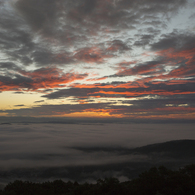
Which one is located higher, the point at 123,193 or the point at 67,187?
the point at 123,193

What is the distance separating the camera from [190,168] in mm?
47750

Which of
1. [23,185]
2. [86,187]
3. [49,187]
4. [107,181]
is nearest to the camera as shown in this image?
[107,181]

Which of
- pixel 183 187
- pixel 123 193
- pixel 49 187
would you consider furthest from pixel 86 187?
pixel 183 187

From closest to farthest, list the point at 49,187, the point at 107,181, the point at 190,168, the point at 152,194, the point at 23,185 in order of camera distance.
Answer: the point at 152,194 → the point at 107,181 → the point at 190,168 → the point at 23,185 → the point at 49,187

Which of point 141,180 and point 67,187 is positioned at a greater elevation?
point 141,180

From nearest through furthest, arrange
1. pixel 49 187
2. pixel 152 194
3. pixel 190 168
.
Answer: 1. pixel 152 194
2. pixel 190 168
3. pixel 49 187

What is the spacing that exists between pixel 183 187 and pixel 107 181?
16857mm

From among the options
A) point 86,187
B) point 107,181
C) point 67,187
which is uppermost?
point 107,181

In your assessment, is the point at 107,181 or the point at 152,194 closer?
the point at 152,194

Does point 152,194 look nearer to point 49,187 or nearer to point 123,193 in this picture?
point 123,193

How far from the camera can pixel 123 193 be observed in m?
38.2

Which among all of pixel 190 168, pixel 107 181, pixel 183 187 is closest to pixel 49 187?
pixel 107 181

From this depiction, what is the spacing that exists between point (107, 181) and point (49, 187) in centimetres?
2593

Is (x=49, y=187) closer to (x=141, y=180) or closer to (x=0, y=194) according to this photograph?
(x=0, y=194)
